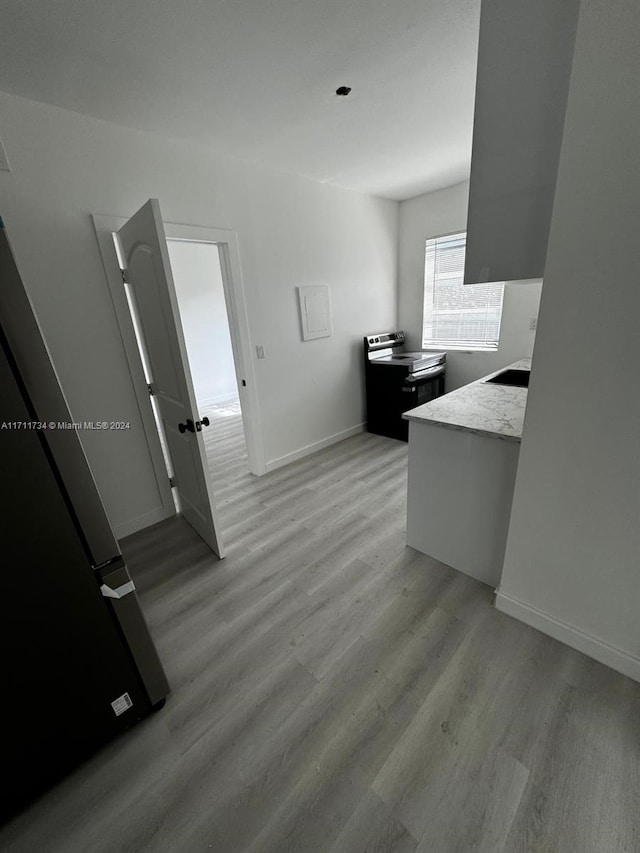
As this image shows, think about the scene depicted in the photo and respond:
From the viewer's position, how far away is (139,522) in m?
2.45

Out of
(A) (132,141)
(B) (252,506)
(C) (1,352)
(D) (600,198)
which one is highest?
(A) (132,141)

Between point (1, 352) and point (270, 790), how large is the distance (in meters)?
1.52

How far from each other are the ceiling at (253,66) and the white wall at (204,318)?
3228mm

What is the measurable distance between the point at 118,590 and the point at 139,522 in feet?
5.07

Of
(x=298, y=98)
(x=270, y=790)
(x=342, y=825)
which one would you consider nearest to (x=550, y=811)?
(x=342, y=825)

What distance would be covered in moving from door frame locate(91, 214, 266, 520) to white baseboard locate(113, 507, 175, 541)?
2 cm

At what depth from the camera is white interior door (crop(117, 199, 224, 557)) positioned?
1621mm

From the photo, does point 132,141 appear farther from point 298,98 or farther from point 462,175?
point 462,175

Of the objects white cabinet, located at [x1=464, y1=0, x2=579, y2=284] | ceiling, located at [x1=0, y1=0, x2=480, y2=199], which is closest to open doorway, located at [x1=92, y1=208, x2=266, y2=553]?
ceiling, located at [x1=0, y1=0, x2=480, y2=199]

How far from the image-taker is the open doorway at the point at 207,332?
5.09 meters

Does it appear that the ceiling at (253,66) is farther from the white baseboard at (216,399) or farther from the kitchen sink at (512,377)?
the white baseboard at (216,399)

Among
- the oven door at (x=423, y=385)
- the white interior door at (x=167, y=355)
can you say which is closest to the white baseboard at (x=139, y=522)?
the white interior door at (x=167, y=355)

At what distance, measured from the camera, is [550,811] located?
0.97 metres

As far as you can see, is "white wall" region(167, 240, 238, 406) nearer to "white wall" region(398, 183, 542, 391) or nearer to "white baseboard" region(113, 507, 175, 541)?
"white wall" region(398, 183, 542, 391)
